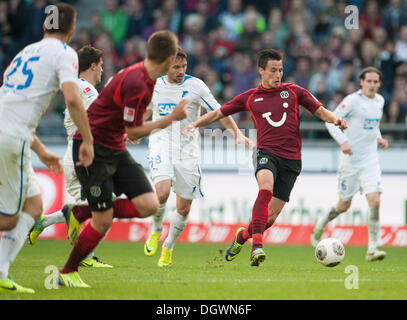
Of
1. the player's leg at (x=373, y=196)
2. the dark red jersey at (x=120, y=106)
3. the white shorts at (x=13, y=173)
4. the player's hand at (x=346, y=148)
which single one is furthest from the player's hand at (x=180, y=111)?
the player's leg at (x=373, y=196)

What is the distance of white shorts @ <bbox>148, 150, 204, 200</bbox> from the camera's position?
10.0 metres

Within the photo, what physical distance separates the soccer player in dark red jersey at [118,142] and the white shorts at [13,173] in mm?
Answer: 594

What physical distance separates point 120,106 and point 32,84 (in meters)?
0.83

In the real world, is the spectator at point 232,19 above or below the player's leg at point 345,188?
above

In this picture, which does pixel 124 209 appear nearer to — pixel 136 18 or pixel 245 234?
pixel 245 234

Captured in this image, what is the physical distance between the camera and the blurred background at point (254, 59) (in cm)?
1488

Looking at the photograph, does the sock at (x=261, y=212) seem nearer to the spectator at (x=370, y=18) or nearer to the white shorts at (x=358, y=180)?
the white shorts at (x=358, y=180)

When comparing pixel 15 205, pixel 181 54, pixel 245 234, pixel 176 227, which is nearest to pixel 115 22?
pixel 181 54

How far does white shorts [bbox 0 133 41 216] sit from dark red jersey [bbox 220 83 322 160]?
3.43 meters

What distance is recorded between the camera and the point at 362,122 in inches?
470
